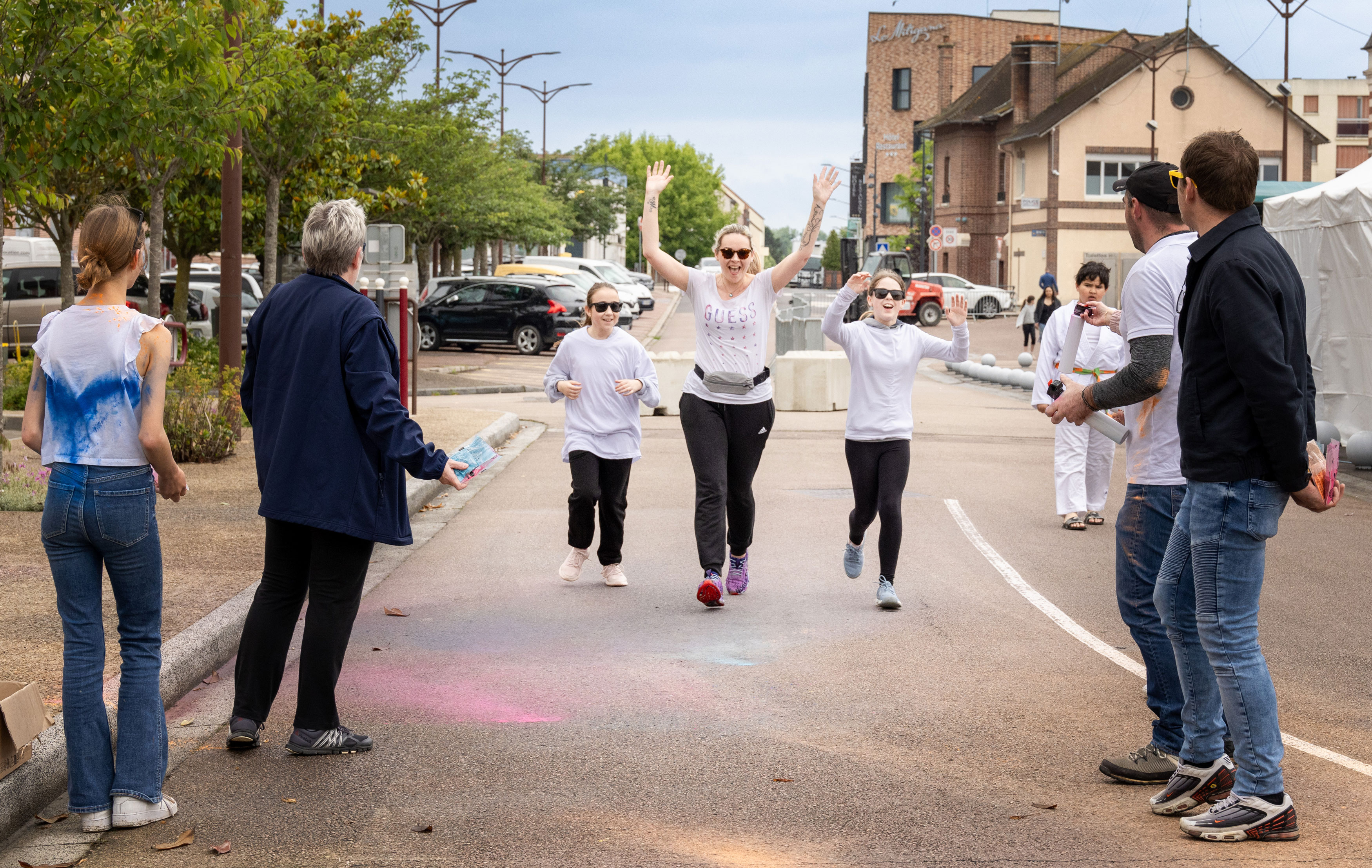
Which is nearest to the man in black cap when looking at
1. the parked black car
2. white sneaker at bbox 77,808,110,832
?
white sneaker at bbox 77,808,110,832

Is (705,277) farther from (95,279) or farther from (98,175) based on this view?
(98,175)

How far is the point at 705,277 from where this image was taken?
7.52 m

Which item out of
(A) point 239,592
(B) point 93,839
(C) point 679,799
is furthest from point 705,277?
(B) point 93,839

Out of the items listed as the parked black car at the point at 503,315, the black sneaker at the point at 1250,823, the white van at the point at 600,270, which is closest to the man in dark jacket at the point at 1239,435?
the black sneaker at the point at 1250,823

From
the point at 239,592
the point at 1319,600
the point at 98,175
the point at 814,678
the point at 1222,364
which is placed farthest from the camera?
the point at 98,175

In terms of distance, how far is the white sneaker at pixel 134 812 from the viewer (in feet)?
13.9

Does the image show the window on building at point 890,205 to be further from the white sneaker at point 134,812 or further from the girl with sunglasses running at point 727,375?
the white sneaker at point 134,812

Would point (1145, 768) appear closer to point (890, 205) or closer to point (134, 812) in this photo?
point (134, 812)

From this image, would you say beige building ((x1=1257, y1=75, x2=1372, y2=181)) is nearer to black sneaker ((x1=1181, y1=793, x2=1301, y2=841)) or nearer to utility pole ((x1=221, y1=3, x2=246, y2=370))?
utility pole ((x1=221, y1=3, x2=246, y2=370))

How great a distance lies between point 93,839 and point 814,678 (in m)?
2.94

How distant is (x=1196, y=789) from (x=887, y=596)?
3250mm

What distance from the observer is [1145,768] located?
467cm

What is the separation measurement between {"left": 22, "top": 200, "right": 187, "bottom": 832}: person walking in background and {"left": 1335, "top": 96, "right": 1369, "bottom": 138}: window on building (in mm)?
102141

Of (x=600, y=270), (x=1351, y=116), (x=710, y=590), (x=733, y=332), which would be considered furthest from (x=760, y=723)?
(x=1351, y=116)
